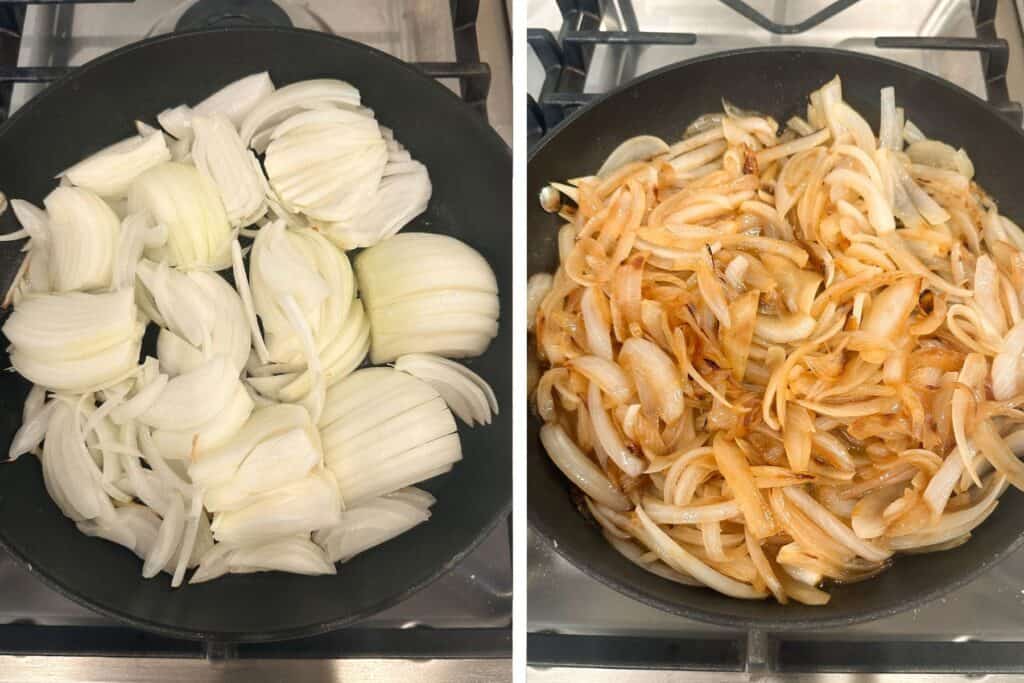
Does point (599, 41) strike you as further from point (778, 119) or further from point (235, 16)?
point (235, 16)

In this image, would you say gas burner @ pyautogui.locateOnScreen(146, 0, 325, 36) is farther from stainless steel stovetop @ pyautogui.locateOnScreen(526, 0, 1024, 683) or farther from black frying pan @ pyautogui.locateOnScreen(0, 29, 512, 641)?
stainless steel stovetop @ pyautogui.locateOnScreen(526, 0, 1024, 683)

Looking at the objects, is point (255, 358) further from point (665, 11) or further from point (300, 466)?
point (665, 11)

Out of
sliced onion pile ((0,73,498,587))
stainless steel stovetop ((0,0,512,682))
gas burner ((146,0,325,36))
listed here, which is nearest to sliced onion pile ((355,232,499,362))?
sliced onion pile ((0,73,498,587))

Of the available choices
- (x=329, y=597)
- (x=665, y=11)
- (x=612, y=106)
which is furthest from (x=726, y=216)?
(x=329, y=597)

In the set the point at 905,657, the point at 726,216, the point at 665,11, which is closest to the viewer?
the point at 905,657

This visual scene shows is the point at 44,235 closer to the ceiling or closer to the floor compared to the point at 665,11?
closer to the floor
